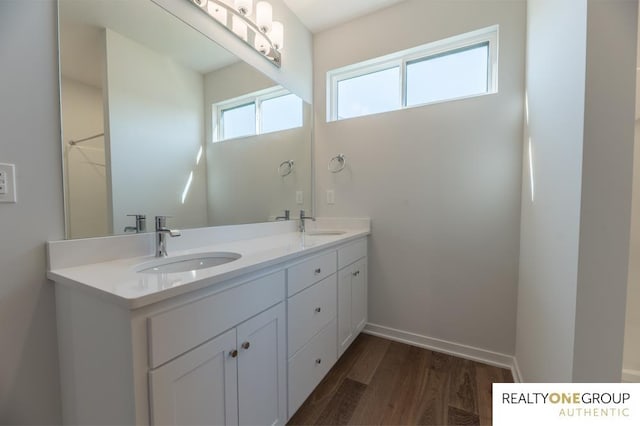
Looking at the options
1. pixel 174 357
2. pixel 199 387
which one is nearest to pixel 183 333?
pixel 174 357

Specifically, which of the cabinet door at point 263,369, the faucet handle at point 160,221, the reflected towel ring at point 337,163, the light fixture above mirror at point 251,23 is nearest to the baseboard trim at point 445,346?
the cabinet door at point 263,369

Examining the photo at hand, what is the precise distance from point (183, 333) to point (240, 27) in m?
1.71

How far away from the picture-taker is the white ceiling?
6.16 feet

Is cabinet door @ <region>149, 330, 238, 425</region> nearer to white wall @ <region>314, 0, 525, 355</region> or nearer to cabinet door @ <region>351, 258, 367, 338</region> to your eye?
cabinet door @ <region>351, 258, 367, 338</region>

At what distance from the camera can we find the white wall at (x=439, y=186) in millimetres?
1579

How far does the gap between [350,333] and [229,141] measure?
1497mm

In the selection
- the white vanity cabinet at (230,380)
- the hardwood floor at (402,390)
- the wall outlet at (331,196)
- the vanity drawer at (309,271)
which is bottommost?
the hardwood floor at (402,390)

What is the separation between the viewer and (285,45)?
A: 6.35ft

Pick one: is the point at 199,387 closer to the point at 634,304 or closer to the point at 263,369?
the point at 263,369

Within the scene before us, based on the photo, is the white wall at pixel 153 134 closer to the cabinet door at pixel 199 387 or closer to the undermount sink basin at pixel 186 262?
the undermount sink basin at pixel 186 262

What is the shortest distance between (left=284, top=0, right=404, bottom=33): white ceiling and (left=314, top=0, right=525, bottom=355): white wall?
0.06 m

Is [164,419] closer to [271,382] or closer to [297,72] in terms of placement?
[271,382]

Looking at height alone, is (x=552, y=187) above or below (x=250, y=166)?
below

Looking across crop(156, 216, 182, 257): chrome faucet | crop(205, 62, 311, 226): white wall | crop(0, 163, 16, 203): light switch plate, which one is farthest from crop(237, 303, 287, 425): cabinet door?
crop(0, 163, 16, 203): light switch plate
